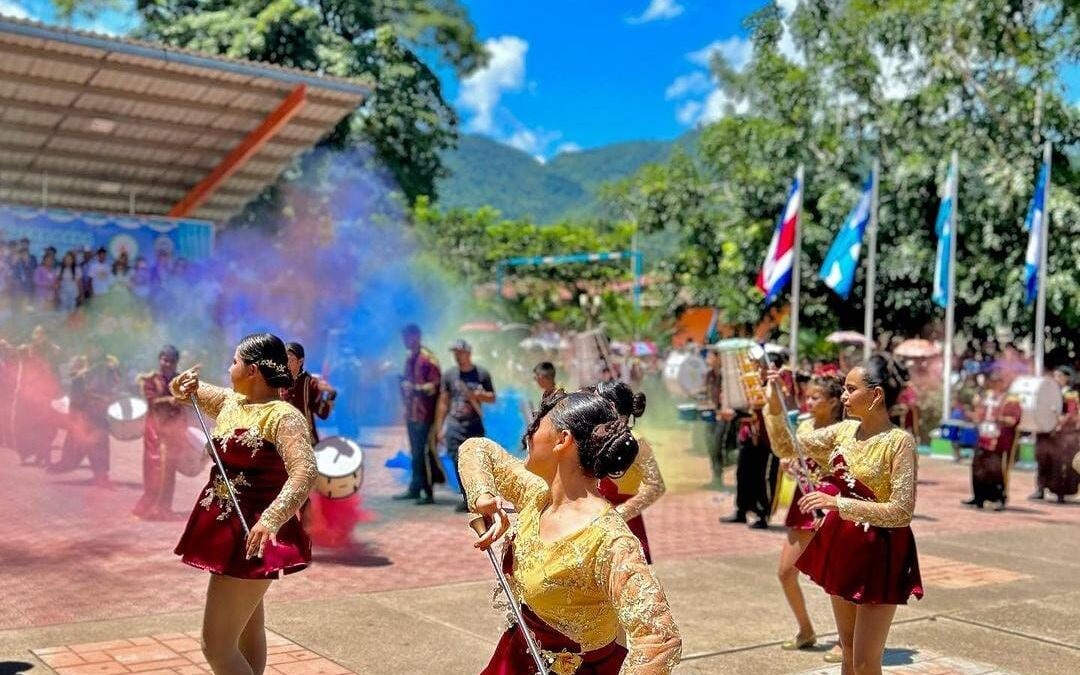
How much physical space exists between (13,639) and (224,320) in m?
14.8

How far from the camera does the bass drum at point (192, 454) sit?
397 inches

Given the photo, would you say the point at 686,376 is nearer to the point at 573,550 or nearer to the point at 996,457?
the point at 996,457

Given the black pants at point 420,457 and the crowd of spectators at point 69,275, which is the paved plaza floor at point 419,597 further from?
the crowd of spectators at point 69,275

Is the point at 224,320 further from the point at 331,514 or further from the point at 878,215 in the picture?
the point at 878,215

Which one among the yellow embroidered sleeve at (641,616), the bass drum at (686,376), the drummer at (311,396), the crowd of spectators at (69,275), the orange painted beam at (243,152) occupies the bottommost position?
the yellow embroidered sleeve at (641,616)

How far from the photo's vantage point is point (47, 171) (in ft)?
67.2

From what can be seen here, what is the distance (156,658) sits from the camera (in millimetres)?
5809

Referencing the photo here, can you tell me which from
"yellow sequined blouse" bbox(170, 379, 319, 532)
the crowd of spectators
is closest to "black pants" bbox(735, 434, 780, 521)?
"yellow sequined blouse" bbox(170, 379, 319, 532)

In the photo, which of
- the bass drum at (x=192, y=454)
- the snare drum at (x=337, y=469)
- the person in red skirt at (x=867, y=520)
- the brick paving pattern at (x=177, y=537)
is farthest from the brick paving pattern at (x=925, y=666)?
the bass drum at (x=192, y=454)

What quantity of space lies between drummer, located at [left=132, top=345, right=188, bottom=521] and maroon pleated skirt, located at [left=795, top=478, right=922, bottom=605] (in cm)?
664

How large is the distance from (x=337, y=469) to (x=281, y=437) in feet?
14.9

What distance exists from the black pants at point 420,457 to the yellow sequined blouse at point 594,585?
868 cm

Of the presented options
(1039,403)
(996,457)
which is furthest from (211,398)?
(1039,403)

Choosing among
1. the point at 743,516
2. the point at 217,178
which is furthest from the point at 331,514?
the point at 217,178
